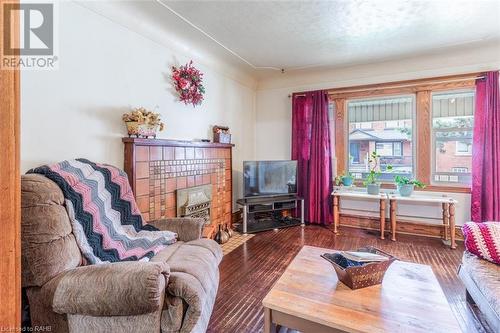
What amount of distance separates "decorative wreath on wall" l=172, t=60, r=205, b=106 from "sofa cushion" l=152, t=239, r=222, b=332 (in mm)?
1785

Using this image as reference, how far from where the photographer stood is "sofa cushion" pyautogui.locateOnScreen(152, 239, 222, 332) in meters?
1.23

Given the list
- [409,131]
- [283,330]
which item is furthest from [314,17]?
[283,330]

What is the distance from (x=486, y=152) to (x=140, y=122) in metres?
3.98

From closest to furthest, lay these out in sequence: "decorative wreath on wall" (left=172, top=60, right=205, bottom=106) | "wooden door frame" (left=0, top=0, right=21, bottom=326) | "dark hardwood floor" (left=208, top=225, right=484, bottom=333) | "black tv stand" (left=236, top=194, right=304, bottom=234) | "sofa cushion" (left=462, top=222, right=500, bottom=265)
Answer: "wooden door frame" (left=0, top=0, right=21, bottom=326)
"sofa cushion" (left=462, top=222, right=500, bottom=265)
"dark hardwood floor" (left=208, top=225, right=484, bottom=333)
"decorative wreath on wall" (left=172, top=60, right=205, bottom=106)
"black tv stand" (left=236, top=194, right=304, bottom=234)

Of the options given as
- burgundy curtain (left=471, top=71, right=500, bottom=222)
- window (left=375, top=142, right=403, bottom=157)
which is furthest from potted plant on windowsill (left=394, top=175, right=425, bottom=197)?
burgundy curtain (left=471, top=71, right=500, bottom=222)

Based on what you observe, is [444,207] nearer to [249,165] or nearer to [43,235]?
[249,165]

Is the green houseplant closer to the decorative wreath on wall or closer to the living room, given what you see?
the living room

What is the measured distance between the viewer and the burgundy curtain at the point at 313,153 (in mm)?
3947

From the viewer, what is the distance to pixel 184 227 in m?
2.03

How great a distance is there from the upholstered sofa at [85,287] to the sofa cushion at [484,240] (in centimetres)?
179

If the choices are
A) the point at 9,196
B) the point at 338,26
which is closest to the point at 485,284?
the point at 9,196

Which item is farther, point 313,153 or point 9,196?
point 313,153

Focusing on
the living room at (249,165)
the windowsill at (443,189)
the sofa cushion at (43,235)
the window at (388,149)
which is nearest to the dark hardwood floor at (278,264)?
the living room at (249,165)

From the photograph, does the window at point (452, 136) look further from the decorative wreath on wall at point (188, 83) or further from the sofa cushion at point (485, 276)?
the decorative wreath on wall at point (188, 83)
